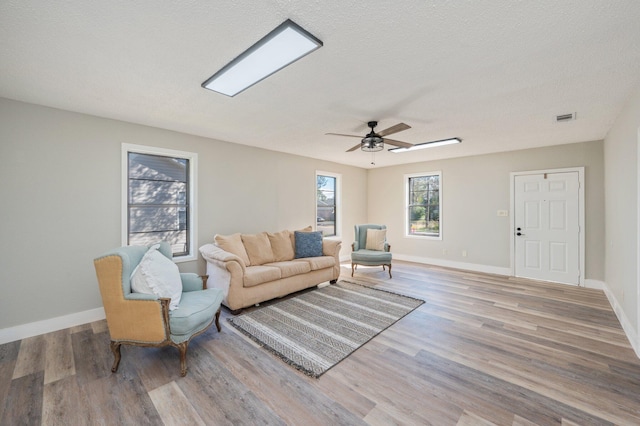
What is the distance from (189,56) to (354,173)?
550 centimetres

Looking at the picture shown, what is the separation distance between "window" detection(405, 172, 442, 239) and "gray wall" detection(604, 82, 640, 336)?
2854 millimetres

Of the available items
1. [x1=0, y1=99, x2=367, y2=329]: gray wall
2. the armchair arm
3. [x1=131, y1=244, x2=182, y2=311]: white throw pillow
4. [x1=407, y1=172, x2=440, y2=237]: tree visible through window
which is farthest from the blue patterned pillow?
[x1=407, y1=172, x2=440, y2=237]: tree visible through window

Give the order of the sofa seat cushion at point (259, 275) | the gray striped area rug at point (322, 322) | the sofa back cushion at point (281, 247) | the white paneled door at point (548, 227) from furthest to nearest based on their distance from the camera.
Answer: the white paneled door at point (548, 227) → the sofa back cushion at point (281, 247) → the sofa seat cushion at point (259, 275) → the gray striped area rug at point (322, 322)

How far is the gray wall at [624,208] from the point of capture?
103 inches

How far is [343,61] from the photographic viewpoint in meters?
2.11

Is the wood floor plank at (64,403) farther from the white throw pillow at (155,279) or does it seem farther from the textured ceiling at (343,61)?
the textured ceiling at (343,61)

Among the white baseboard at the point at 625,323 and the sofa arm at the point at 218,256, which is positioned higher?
the sofa arm at the point at 218,256

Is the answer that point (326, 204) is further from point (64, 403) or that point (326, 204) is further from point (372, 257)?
point (64, 403)

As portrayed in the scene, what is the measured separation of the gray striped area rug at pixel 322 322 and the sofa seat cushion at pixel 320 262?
1.35 feet

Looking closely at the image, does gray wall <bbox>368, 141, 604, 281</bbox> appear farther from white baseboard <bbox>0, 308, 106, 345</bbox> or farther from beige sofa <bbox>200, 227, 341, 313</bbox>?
white baseboard <bbox>0, 308, 106, 345</bbox>

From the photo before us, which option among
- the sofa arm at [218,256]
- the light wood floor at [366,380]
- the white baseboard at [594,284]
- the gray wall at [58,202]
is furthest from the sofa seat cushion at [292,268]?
the white baseboard at [594,284]

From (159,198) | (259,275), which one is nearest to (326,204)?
(259,275)

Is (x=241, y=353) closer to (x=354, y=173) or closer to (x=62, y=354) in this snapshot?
(x=62, y=354)

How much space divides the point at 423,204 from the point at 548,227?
2440 millimetres
